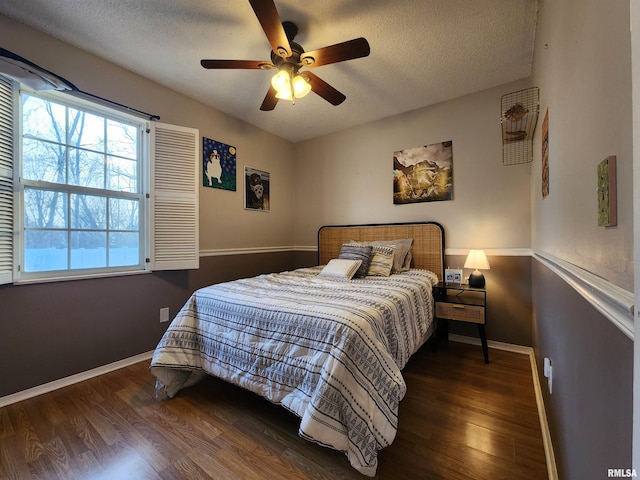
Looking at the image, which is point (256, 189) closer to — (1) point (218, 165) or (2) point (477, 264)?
(1) point (218, 165)

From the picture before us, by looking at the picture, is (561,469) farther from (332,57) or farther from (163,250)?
(163,250)

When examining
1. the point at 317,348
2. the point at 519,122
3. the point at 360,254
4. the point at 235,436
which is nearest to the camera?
the point at 317,348

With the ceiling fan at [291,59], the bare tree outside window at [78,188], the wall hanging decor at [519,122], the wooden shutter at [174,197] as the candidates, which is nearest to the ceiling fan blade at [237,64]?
the ceiling fan at [291,59]

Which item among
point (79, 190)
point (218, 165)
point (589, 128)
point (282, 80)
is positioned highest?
point (282, 80)

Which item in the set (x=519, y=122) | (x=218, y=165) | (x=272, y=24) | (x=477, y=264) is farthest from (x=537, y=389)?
(x=218, y=165)

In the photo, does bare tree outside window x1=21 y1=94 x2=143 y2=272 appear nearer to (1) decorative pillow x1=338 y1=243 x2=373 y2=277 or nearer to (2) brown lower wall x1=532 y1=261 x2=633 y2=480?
(1) decorative pillow x1=338 y1=243 x2=373 y2=277

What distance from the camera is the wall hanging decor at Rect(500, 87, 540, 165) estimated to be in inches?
75.2

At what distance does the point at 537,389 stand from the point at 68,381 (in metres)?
3.60

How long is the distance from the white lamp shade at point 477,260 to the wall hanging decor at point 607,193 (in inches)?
85.3

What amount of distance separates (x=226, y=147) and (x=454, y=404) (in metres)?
3.41

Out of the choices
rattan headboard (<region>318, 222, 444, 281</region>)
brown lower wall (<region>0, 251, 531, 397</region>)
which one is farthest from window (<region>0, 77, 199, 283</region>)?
rattan headboard (<region>318, 222, 444, 281</region>)

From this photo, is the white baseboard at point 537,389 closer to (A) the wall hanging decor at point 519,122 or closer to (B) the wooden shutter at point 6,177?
(A) the wall hanging decor at point 519,122

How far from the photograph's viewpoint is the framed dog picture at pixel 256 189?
11.7 ft

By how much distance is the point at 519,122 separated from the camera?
2061 mm
